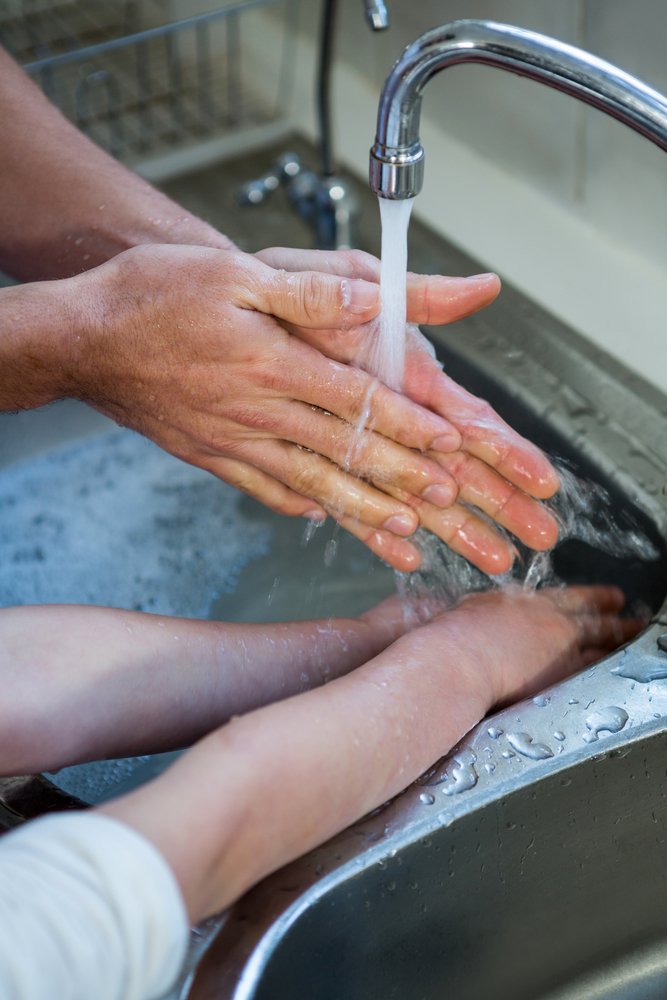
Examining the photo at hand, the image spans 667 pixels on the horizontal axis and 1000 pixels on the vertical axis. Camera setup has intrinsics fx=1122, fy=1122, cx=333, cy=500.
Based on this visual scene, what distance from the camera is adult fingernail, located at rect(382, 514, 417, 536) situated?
3.13 ft

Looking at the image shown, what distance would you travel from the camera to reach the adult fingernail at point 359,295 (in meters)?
0.87

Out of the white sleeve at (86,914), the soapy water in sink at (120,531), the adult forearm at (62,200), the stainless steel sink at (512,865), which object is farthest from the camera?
the soapy water in sink at (120,531)

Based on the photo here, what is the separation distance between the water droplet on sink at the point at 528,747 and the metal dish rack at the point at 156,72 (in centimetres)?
97

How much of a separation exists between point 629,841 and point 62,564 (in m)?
0.70

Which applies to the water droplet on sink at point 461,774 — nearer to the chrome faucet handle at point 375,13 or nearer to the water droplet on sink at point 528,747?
the water droplet on sink at point 528,747

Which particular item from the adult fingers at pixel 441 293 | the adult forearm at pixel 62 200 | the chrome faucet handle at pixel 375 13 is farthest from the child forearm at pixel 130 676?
the chrome faucet handle at pixel 375 13

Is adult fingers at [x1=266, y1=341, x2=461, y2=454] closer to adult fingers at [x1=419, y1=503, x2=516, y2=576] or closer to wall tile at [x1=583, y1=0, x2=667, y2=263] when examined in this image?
adult fingers at [x1=419, y1=503, x2=516, y2=576]

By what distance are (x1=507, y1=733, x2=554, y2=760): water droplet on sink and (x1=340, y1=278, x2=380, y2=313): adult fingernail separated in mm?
345

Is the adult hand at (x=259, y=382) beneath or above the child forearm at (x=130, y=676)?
above

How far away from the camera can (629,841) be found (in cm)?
79

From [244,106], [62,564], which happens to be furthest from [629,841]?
[244,106]

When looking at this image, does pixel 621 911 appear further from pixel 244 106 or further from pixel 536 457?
pixel 244 106

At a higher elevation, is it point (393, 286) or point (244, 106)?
point (393, 286)

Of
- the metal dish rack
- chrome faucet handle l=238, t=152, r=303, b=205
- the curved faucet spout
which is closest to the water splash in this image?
the curved faucet spout
